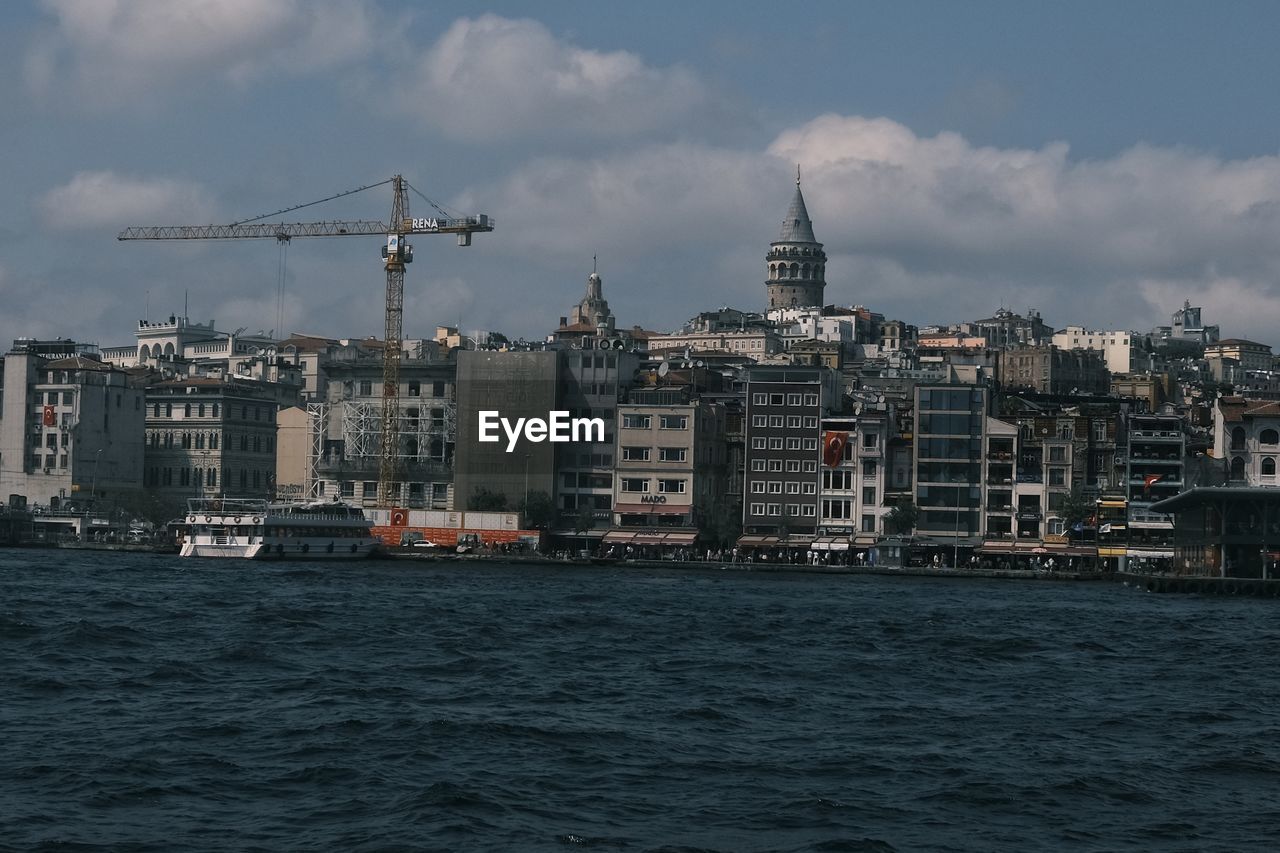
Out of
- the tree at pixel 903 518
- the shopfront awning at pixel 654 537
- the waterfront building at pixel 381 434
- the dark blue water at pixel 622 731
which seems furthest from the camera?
the waterfront building at pixel 381 434

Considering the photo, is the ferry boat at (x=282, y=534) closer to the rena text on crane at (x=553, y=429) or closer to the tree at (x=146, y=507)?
the rena text on crane at (x=553, y=429)

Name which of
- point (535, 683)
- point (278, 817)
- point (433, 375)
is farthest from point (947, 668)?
point (433, 375)

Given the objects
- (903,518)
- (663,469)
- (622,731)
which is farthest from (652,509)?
(622,731)

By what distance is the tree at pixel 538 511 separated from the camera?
121562 mm

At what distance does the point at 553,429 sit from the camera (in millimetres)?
125500

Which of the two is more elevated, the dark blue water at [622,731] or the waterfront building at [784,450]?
the waterfront building at [784,450]

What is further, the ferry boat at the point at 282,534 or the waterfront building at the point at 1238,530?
the ferry boat at the point at 282,534

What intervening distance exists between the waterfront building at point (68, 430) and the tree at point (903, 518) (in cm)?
5731

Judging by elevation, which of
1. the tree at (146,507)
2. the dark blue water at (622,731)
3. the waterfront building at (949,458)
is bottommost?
the dark blue water at (622,731)

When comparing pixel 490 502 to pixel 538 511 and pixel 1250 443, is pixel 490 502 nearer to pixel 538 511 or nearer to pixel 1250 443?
pixel 538 511

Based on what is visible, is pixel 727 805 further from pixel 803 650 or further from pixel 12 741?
pixel 803 650

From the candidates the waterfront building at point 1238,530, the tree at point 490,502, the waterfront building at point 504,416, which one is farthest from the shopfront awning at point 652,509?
the waterfront building at point 1238,530

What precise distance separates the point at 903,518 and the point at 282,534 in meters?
34.8

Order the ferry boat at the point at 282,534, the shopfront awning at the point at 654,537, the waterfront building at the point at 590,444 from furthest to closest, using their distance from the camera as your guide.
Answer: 1. the waterfront building at the point at 590,444
2. the shopfront awning at the point at 654,537
3. the ferry boat at the point at 282,534
